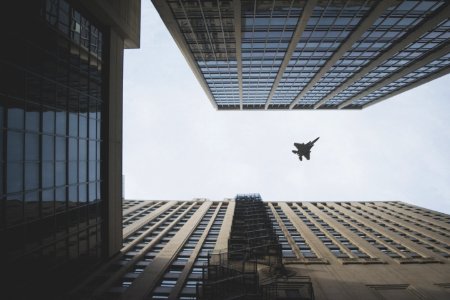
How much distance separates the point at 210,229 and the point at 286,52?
24.0 meters

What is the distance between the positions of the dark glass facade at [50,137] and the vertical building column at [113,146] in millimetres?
750

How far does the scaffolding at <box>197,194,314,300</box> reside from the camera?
19594 mm

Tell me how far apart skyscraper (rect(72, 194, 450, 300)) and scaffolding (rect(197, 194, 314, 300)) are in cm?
7

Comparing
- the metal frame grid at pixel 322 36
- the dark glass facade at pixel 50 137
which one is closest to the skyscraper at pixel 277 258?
the dark glass facade at pixel 50 137

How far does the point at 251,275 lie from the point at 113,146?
48.9ft

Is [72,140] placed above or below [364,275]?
above

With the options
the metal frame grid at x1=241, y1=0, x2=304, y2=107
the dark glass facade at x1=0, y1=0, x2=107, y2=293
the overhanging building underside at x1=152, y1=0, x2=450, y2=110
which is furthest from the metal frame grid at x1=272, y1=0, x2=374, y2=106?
the dark glass facade at x1=0, y1=0, x2=107, y2=293

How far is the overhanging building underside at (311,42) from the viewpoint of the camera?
31812mm

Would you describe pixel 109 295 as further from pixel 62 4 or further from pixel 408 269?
pixel 408 269

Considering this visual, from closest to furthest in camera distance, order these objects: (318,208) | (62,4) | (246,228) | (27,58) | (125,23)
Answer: (27,58) → (62,4) → (125,23) → (246,228) → (318,208)

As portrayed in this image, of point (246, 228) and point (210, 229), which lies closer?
point (246, 228)

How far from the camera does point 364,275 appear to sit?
83.4 feet

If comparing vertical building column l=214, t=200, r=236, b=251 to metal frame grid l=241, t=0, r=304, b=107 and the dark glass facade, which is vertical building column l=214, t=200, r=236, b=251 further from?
metal frame grid l=241, t=0, r=304, b=107

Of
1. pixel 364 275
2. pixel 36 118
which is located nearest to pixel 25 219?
pixel 36 118
